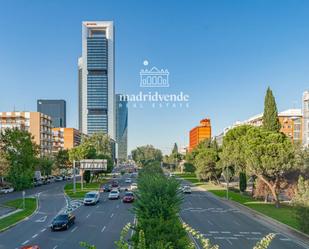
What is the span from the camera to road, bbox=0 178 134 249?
24.3m

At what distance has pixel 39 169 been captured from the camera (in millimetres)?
94688

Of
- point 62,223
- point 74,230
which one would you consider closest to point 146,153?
point 74,230

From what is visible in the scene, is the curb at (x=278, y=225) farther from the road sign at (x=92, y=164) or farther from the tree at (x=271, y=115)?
the road sign at (x=92, y=164)

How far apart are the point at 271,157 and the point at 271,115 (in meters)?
14.7

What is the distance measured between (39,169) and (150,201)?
87.5 metres

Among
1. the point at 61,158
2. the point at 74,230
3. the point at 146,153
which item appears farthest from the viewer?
the point at 146,153

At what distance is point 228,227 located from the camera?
29844mm

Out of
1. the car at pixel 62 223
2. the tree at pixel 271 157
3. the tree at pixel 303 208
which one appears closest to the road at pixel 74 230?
the car at pixel 62 223

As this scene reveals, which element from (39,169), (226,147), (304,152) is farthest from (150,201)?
(39,169)

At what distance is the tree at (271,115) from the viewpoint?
5306 centimetres

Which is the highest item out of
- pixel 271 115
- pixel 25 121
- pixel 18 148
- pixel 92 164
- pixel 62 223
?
pixel 25 121

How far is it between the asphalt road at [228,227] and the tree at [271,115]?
54.0ft

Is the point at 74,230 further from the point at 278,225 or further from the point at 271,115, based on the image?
the point at 271,115

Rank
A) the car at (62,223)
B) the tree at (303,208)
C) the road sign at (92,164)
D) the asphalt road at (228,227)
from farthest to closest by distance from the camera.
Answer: the road sign at (92,164)
the car at (62,223)
the tree at (303,208)
the asphalt road at (228,227)
